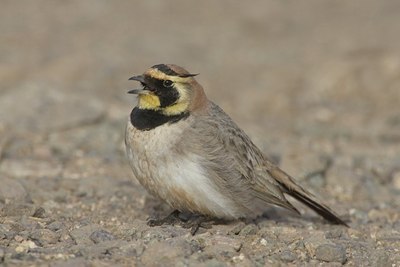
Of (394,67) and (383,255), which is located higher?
(394,67)

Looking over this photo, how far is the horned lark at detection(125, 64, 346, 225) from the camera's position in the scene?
7102 mm

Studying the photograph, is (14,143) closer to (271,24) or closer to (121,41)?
(121,41)

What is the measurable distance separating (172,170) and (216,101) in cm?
593

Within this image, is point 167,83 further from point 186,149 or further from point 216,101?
point 216,101

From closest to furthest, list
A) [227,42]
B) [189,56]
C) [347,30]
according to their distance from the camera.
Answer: [189,56]
[227,42]
[347,30]

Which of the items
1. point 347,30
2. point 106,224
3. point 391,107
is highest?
point 347,30

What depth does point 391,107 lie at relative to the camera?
13172mm

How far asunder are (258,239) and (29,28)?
9.87 metres

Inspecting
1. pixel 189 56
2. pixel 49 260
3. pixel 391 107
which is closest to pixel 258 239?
pixel 49 260

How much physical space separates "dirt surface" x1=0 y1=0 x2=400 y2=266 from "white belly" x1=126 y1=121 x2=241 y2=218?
279mm

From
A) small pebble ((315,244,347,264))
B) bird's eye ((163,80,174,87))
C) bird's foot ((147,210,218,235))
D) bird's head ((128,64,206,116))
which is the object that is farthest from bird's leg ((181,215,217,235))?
bird's eye ((163,80,174,87))

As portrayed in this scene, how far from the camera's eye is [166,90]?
7.26m

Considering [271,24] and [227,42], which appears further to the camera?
[271,24]

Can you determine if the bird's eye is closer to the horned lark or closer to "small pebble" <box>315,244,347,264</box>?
the horned lark
